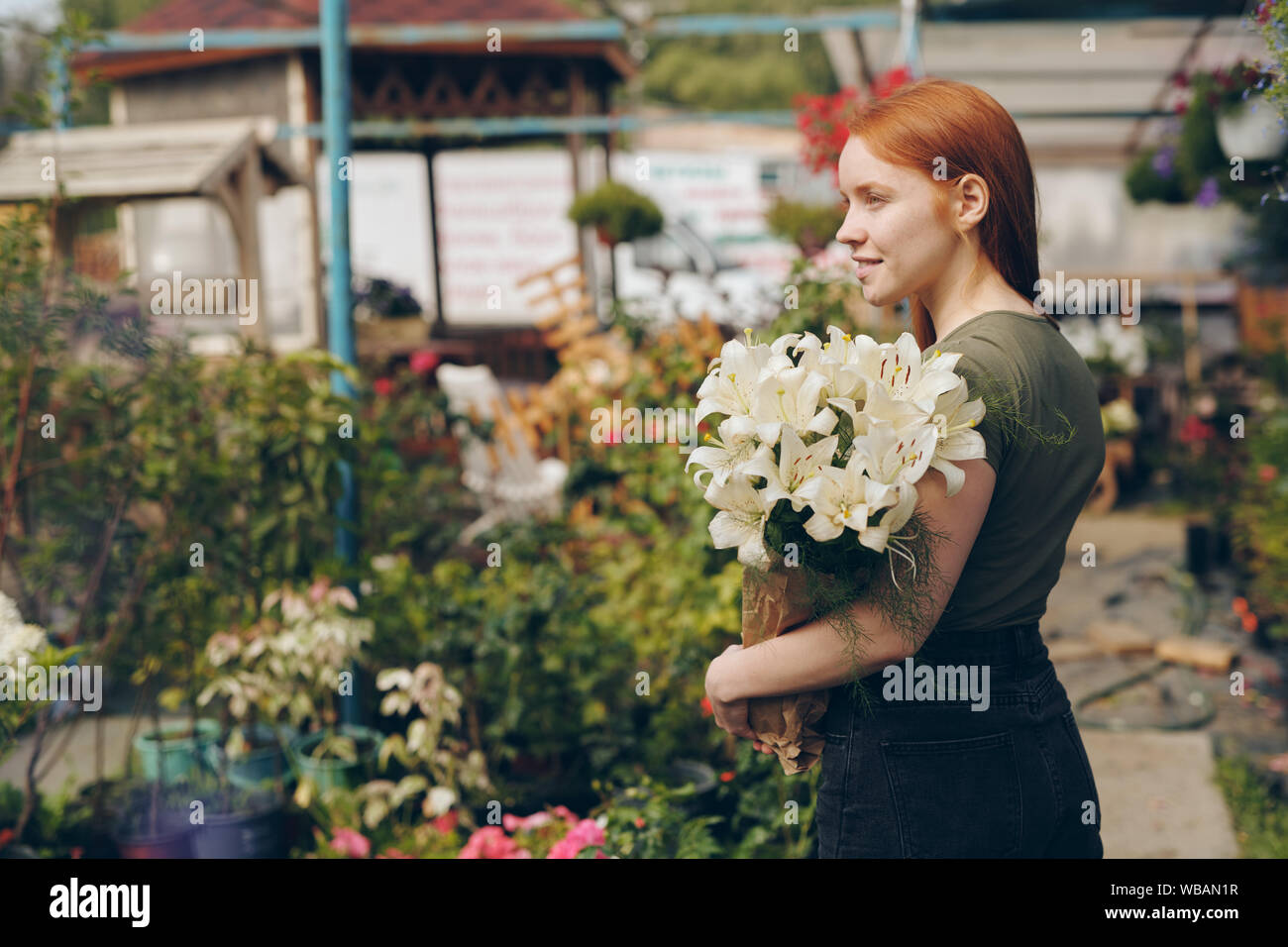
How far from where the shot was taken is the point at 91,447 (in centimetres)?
345

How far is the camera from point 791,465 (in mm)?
1412

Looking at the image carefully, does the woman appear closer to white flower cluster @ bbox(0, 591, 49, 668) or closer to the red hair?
the red hair

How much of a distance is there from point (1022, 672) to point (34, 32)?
3064 mm

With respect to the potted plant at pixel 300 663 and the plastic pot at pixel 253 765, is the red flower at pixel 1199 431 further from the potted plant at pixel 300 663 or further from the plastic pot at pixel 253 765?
the plastic pot at pixel 253 765

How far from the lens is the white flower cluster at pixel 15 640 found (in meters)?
2.58

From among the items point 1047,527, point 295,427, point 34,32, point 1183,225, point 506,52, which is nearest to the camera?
point 1047,527

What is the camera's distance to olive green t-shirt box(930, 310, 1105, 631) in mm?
1435

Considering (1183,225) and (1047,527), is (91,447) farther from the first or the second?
(1183,225)

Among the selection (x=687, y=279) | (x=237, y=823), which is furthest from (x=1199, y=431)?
(x=687, y=279)

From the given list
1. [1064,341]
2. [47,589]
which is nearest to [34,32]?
[47,589]

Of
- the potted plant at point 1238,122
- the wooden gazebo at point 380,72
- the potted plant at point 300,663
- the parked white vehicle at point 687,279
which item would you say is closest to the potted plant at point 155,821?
the potted plant at point 300,663

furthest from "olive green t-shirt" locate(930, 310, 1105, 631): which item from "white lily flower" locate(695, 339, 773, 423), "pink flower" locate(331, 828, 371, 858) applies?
"pink flower" locate(331, 828, 371, 858)

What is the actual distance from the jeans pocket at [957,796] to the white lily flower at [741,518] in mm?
339

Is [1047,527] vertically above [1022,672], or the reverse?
[1047,527]
